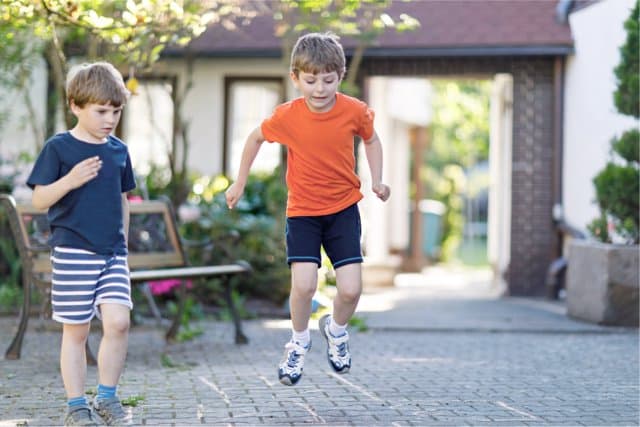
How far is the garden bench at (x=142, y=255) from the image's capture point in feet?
27.1

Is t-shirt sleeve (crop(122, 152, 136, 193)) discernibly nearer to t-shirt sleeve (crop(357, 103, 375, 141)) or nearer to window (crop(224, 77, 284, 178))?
t-shirt sleeve (crop(357, 103, 375, 141))

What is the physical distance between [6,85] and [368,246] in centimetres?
631

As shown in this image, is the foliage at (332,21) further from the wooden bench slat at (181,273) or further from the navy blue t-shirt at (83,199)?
the navy blue t-shirt at (83,199)

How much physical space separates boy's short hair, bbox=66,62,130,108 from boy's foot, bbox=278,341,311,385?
1.63 meters

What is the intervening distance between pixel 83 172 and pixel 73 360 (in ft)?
2.78

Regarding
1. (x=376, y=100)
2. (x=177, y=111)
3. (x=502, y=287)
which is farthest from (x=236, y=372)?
(x=376, y=100)

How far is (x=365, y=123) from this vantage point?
6047 mm

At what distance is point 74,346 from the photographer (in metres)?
5.32

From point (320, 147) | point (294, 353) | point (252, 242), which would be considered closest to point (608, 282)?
point (252, 242)

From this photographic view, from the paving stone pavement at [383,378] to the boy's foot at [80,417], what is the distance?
0.37 meters

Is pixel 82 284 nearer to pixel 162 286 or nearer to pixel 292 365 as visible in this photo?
pixel 292 365

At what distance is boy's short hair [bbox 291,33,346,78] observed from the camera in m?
5.71

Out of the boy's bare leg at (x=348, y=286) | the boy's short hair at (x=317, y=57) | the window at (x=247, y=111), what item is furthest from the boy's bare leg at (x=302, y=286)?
the window at (x=247, y=111)

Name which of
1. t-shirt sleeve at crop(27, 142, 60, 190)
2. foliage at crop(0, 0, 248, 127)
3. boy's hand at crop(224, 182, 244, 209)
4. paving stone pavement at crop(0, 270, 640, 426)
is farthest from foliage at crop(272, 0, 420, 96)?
t-shirt sleeve at crop(27, 142, 60, 190)
